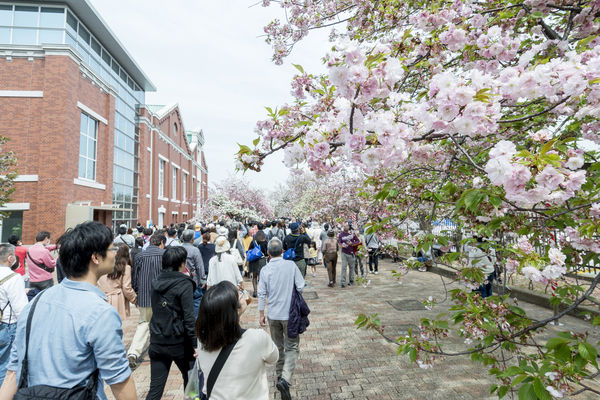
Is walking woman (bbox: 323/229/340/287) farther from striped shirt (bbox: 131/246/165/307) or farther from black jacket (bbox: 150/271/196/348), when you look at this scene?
black jacket (bbox: 150/271/196/348)

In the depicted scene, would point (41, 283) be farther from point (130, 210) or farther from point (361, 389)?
point (130, 210)

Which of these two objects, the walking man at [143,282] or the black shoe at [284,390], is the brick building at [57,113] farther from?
the black shoe at [284,390]

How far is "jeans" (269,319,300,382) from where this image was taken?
3.67m

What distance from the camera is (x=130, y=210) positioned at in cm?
2522

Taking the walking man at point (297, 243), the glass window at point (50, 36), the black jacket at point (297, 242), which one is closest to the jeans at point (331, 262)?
the walking man at point (297, 243)

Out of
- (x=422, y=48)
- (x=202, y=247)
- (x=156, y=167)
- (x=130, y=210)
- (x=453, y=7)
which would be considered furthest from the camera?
(x=156, y=167)

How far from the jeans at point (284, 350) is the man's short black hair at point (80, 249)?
8.64 feet

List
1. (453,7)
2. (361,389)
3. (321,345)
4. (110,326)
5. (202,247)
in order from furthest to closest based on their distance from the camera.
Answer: (202,247), (321,345), (361,389), (453,7), (110,326)

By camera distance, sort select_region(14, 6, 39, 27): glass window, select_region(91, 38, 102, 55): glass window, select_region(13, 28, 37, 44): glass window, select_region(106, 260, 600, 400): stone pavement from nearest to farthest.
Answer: select_region(106, 260, 600, 400): stone pavement, select_region(13, 28, 37, 44): glass window, select_region(14, 6, 39, 27): glass window, select_region(91, 38, 102, 55): glass window

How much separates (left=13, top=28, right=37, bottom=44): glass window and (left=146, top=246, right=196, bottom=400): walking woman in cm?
2207

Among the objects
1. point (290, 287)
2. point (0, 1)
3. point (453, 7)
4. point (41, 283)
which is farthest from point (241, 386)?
point (0, 1)

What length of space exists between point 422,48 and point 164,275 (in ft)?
11.8

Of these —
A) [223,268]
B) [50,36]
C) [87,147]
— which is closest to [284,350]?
[223,268]

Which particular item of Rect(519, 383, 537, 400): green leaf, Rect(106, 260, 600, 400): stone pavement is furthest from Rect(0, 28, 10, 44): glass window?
Rect(519, 383, 537, 400): green leaf
